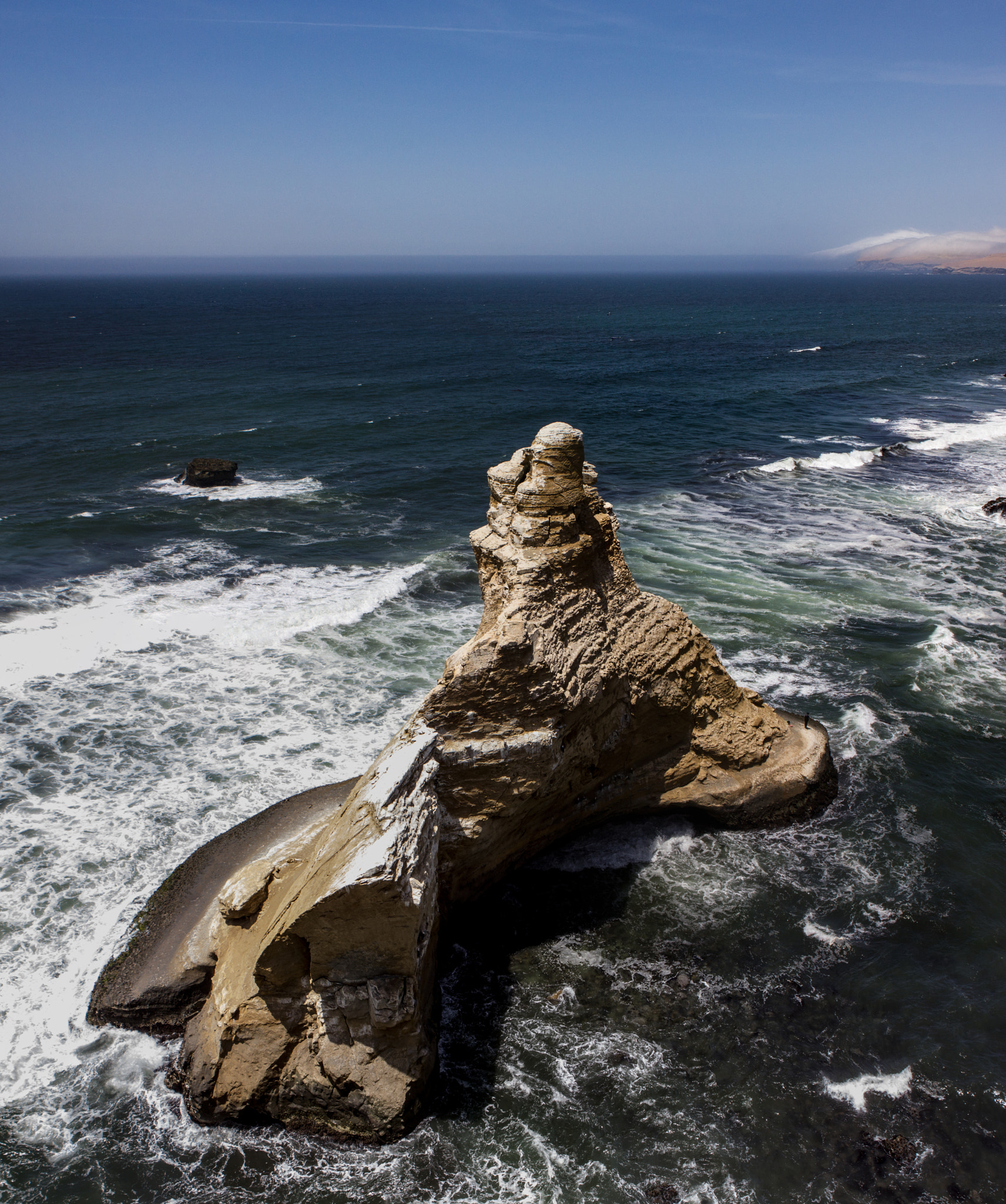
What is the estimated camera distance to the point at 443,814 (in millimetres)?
12242

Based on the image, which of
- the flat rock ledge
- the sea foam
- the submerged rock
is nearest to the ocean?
the sea foam

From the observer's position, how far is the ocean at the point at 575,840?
406 inches

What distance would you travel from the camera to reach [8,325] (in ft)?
335

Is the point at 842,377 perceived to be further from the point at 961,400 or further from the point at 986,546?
the point at 986,546

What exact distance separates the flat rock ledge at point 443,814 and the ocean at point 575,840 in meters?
0.61

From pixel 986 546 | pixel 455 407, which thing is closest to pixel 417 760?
pixel 986 546

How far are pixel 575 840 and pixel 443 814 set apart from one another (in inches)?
162

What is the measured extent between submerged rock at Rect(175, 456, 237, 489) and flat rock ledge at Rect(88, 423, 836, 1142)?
26.9m

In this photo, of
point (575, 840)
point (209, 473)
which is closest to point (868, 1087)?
point (575, 840)

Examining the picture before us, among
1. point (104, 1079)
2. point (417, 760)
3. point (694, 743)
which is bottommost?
point (104, 1079)

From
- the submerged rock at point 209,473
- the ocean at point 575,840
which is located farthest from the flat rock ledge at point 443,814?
the submerged rock at point 209,473

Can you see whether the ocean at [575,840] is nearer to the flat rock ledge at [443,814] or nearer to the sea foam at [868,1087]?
the sea foam at [868,1087]

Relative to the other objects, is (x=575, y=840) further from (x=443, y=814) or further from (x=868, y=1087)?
(x=868, y=1087)

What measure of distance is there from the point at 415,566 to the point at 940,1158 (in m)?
22.3
